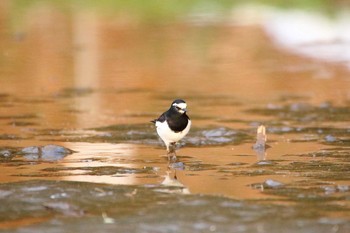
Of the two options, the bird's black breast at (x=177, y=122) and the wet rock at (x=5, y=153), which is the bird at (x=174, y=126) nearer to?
the bird's black breast at (x=177, y=122)

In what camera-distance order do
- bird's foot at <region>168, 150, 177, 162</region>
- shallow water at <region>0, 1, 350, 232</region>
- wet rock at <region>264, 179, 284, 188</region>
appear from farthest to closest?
bird's foot at <region>168, 150, 177, 162</region>
wet rock at <region>264, 179, 284, 188</region>
shallow water at <region>0, 1, 350, 232</region>

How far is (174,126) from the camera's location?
9570 millimetres

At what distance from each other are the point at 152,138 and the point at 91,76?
5.44 meters

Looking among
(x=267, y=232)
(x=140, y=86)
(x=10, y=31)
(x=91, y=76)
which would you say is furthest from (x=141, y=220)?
(x=10, y=31)

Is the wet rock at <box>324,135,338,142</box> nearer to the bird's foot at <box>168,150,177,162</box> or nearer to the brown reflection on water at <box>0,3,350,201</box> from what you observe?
the brown reflection on water at <box>0,3,350,201</box>

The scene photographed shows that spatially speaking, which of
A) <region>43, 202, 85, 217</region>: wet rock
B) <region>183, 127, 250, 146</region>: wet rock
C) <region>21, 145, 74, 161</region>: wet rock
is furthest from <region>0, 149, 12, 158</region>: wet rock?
<region>43, 202, 85, 217</region>: wet rock

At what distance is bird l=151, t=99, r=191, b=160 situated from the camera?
377 inches

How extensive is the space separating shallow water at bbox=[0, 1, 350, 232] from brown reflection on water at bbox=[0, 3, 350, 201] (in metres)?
0.02

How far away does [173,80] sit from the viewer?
15320 mm

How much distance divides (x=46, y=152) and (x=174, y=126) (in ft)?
3.76

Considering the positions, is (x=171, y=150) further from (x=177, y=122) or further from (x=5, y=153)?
(x=5, y=153)

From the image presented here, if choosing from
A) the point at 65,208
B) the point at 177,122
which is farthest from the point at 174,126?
the point at 65,208

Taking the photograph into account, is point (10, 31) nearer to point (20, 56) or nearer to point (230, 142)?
point (20, 56)

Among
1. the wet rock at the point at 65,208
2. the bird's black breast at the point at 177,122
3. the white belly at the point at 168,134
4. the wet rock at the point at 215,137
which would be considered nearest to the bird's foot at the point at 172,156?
the white belly at the point at 168,134
